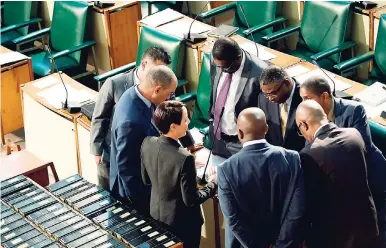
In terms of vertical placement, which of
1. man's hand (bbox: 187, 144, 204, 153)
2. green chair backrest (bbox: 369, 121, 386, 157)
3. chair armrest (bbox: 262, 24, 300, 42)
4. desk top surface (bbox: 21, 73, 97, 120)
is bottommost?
desk top surface (bbox: 21, 73, 97, 120)

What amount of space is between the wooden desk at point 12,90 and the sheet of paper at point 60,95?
2.35 ft

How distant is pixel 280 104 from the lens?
14.2ft

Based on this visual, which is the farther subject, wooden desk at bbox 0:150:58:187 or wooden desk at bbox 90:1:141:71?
wooden desk at bbox 90:1:141:71

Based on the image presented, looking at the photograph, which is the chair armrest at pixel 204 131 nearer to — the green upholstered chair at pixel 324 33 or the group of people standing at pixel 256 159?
the group of people standing at pixel 256 159

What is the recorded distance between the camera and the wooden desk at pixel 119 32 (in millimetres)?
6910

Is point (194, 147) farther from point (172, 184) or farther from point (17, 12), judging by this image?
point (17, 12)

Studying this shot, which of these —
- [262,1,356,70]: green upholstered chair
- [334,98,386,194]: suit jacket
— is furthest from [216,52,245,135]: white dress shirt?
[262,1,356,70]: green upholstered chair

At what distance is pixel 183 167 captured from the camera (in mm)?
3949

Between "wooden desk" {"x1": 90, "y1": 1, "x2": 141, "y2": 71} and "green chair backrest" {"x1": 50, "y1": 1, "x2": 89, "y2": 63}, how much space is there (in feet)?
0.54

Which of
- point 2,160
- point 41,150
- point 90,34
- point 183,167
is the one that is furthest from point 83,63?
point 183,167

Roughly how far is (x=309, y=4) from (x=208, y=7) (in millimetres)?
1731

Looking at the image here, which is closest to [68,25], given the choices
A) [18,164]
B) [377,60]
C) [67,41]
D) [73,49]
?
[67,41]

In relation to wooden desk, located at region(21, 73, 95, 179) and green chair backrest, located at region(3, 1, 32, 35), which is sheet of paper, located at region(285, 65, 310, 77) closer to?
wooden desk, located at region(21, 73, 95, 179)

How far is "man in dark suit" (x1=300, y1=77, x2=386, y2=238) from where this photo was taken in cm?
405
